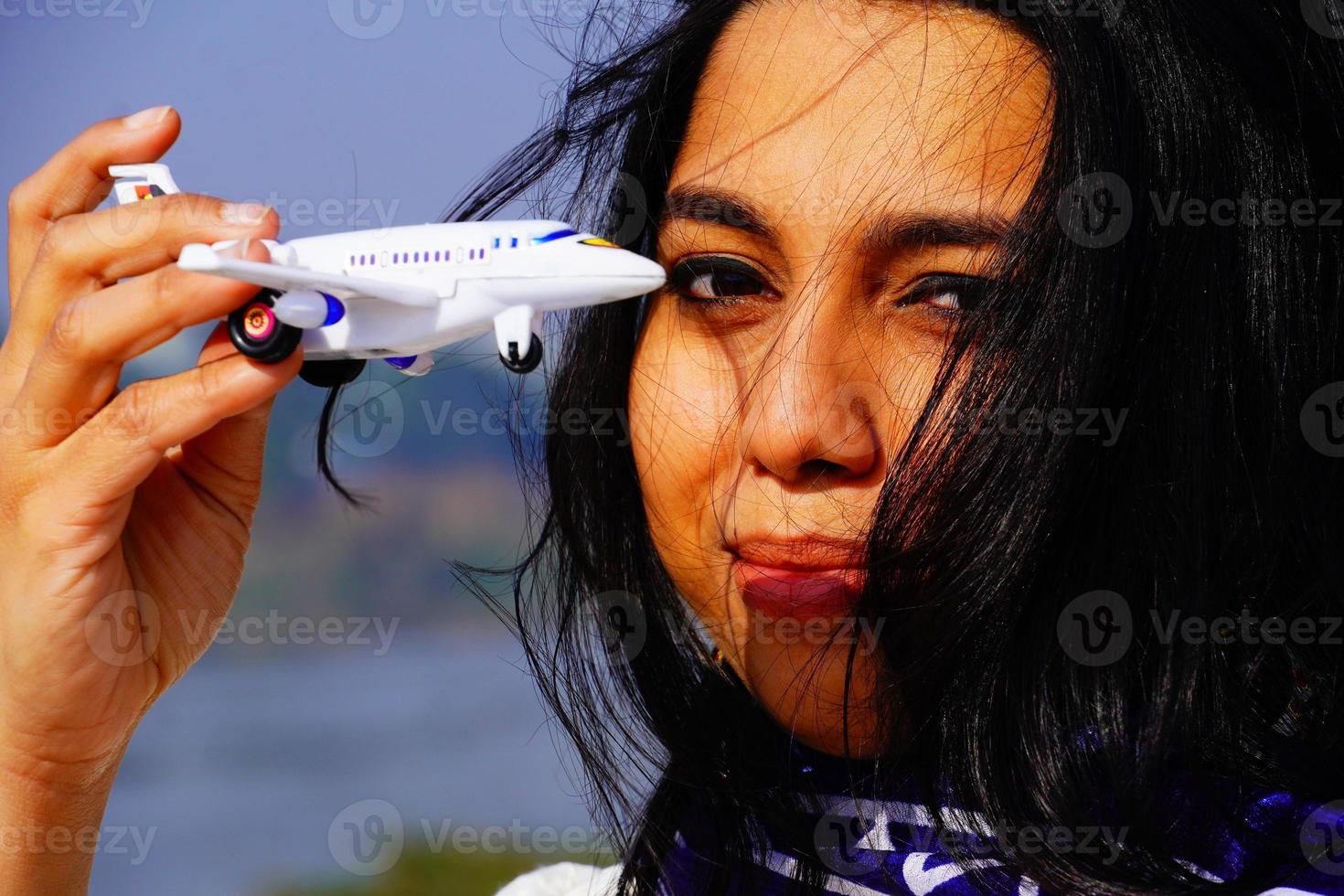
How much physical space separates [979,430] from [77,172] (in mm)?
1447

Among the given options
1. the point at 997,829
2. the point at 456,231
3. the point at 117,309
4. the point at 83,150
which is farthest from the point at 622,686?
the point at 83,150

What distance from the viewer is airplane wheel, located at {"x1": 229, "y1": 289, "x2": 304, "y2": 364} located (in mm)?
1651

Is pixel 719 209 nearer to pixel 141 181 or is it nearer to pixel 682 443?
pixel 682 443

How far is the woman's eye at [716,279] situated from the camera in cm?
186

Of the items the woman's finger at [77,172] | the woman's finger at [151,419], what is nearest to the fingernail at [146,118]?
the woman's finger at [77,172]

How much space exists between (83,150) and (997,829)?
1721 millimetres

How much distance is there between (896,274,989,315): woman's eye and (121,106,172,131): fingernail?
1183 mm

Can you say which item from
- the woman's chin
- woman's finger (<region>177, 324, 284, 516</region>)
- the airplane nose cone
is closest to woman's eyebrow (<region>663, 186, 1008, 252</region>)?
the airplane nose cone

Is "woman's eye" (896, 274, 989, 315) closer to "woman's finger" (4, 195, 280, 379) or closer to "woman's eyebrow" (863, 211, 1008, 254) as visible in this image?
"woman's eyebrow" (863, 211, 1008, 254)

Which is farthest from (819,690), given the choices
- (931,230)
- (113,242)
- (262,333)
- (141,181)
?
(141,181)

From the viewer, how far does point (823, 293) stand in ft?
5.55

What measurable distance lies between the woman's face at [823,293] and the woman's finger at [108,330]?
0.68 metres

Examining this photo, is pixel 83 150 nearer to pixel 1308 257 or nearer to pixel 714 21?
pixel 714 21

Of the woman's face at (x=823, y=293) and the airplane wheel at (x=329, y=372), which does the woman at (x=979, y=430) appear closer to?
the woman's face at (x=823, y=293)
